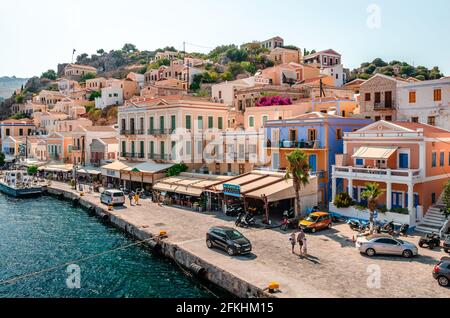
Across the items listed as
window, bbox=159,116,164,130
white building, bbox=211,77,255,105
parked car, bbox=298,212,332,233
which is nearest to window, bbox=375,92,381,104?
parked car, bbox=298,212,332,233

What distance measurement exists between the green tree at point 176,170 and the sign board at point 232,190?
1096 centimetres

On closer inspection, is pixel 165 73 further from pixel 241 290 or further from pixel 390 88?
pixel 241 290

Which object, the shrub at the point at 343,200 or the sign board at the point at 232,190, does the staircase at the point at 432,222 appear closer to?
the shrub at the point at 343,200

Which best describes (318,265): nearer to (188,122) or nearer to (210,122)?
(188,122)

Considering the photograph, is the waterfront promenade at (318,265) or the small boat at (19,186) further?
the small boat at (19,186)

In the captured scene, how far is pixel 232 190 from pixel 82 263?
12.3 metres

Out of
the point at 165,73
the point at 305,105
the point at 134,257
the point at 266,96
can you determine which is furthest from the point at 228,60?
the point at 134,257

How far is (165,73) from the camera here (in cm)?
10656

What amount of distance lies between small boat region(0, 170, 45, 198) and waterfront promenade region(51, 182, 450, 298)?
96.0 feet

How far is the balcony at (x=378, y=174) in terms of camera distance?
26609 millimetres

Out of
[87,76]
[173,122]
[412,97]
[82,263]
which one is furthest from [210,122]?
[87,76]

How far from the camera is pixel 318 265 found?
19.8 m

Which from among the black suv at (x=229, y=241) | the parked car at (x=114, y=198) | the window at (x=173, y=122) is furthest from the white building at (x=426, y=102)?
the parked car at (x=114, y=198)

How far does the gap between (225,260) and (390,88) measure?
24.0 m
